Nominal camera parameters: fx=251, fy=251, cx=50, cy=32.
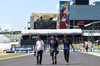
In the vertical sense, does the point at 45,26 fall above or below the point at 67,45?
above

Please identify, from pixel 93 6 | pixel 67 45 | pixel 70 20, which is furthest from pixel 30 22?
pixel 67 45

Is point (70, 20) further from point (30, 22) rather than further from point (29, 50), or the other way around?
point (29, 50)

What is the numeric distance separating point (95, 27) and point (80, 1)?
1553 cm

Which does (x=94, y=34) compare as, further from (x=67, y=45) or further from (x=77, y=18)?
(x=67, y=45)

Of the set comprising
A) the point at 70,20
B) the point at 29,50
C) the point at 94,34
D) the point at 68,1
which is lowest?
the point at 29,50

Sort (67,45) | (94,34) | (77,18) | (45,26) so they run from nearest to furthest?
(67,45), (94,34), (77,18), (45,26)

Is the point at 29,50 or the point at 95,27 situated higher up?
the point at 95,27

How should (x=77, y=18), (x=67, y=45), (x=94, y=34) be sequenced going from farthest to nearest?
(x=77, y=18)
(x=94, y=34)
(x=67, y=45)

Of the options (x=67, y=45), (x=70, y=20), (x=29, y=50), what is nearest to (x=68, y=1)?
(x=70, y=20)

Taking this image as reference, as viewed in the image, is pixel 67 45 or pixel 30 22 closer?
pixel 67 45

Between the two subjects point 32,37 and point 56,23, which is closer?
point 32,37

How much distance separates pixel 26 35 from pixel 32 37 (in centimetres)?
296

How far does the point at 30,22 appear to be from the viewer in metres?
133

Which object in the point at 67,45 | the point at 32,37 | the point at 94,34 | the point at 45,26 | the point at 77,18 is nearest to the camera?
the point at 67,45
